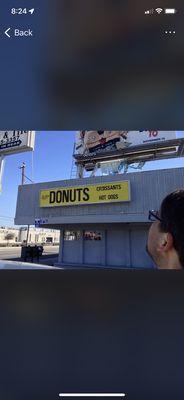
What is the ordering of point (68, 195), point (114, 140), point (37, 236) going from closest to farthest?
1. point (68, 195)
2. point (114, 140)
3. point (37, 236)

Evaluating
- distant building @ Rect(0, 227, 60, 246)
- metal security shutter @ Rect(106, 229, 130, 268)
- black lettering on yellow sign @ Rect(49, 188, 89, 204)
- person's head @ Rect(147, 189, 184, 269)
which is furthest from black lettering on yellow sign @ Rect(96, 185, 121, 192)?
distant building @ Rect(0, 227, 60, 246)

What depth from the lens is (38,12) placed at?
74 cm

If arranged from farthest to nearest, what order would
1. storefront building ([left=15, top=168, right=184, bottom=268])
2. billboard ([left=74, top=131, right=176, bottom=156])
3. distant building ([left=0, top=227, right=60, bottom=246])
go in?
distant building ([left=0, top=227, right=60, bottom=246]) < billboard ([left=74, top=131, right=176, bottom=156]) < storefront building ([left=15, top=168, right=184, bottom=268])

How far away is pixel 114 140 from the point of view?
12938mm

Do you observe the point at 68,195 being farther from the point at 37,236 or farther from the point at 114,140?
the point at 37,236

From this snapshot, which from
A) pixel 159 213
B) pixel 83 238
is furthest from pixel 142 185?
pixel 159 213

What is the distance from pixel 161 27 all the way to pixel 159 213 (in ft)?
1.65

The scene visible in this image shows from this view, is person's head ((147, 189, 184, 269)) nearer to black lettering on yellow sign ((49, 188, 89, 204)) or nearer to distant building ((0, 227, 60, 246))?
black lettering on yellow sign ((49, 188, 89, 204))

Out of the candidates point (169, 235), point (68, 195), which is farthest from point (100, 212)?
point (169, 235)

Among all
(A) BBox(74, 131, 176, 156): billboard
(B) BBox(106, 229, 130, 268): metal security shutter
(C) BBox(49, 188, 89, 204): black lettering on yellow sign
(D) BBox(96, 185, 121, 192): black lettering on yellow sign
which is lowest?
(B) BBox(106, 229, 130, 268): metal security shutter

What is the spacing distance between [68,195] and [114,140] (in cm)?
366

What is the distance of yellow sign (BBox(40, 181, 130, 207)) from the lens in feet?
33.2

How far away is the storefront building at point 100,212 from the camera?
31.6ft

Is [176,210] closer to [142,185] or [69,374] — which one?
[69,374]
